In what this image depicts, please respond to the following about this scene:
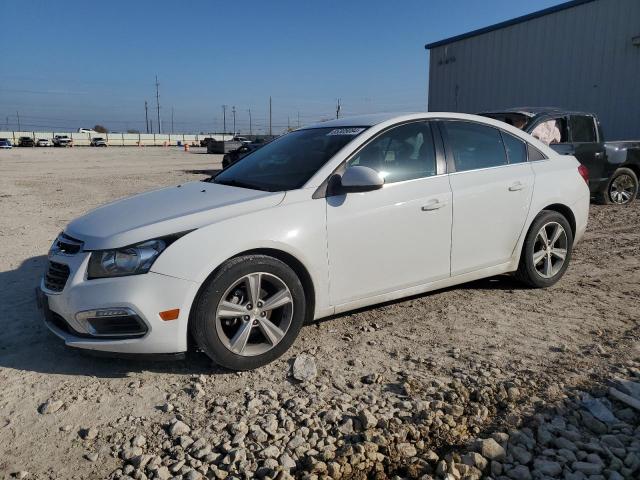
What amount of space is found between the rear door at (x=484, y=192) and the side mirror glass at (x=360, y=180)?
88cm

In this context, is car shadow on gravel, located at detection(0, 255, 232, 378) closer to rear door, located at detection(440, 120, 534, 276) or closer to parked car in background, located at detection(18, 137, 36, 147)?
rear door, located at detection(440, 120, 534, 276)

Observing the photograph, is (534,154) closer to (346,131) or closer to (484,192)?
(484,192)

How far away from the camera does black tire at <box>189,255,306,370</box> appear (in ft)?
10.2

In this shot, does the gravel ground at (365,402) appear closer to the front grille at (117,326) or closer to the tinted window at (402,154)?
the front grille at (117,326)

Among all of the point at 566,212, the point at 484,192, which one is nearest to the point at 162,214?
the point at 484,192

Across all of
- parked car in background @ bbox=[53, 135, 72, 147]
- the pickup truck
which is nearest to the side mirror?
the pickup truck

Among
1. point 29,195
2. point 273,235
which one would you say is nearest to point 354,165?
point 273,235

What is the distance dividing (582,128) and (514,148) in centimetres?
551

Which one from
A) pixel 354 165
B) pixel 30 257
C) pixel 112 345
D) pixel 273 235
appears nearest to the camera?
pixel 112 345

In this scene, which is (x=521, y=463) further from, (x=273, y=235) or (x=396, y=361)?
(x=273, y=235)

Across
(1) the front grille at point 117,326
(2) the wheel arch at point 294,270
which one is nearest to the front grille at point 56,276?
(1) the front grille at point 117,326

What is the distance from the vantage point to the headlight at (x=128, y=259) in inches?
120

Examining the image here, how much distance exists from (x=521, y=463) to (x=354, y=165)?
85.8 inches

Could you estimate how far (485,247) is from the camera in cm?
434
